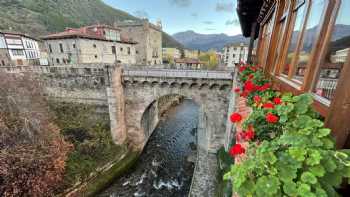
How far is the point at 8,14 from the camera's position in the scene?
45.1 m

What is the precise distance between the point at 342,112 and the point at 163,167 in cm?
1330

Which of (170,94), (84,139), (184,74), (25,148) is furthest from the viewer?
(84,139)

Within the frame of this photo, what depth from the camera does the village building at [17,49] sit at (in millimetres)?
21812

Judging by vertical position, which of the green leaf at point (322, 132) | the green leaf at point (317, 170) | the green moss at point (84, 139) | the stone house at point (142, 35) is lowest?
the green moss at point (84, 139)

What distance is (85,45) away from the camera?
2080 cm

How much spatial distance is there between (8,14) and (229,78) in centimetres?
6694

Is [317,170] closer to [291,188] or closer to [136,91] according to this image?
[291,188]

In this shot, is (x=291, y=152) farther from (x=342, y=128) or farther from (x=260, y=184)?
(x=342, y=128)

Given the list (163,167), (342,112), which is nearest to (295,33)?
(342,112)

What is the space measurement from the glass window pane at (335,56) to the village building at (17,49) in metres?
32.9

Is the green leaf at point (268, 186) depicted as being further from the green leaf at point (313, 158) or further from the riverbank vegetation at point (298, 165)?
the green leaf at point (313, 158)

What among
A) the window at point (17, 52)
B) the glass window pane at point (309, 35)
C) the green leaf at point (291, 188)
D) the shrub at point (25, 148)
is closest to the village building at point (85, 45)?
the window at point (17, 52)

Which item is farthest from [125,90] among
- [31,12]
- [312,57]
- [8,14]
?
[31,12]

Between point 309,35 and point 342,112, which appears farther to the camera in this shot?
point 309,35
